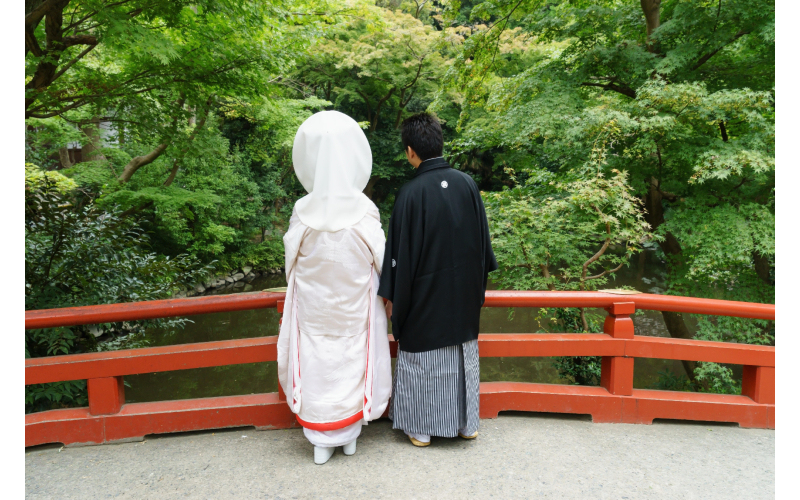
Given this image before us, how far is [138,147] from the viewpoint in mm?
9648

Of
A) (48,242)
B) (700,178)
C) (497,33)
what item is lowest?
(48,242)

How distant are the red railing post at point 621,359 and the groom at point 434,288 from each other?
87 centimetres

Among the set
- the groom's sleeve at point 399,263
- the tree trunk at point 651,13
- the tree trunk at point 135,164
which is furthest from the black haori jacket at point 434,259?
A: the tree trunk at point 135,164

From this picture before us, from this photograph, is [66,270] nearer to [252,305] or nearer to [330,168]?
[252,305]

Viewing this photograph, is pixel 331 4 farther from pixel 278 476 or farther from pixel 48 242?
pixel 278 476

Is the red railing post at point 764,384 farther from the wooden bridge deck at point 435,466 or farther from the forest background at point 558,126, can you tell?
the forest background at point 558,126

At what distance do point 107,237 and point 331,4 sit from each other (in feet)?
15.0

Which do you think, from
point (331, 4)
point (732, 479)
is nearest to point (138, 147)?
point (331, 4)

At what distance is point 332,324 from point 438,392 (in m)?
0.65

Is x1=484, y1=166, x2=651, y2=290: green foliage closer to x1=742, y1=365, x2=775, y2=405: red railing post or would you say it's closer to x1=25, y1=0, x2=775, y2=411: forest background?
x1=25, y1=0, x2=775, y2=411: forest background

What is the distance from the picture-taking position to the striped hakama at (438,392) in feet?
7.64

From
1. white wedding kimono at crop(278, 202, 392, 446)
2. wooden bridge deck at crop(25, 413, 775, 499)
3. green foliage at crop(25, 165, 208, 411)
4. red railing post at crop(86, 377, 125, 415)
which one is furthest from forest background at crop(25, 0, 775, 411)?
white wedding kimono at crop(278, 202, 392, 446)

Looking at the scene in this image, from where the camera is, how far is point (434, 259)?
2240mm

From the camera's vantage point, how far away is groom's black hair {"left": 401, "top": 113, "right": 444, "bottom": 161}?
7.47 feet
